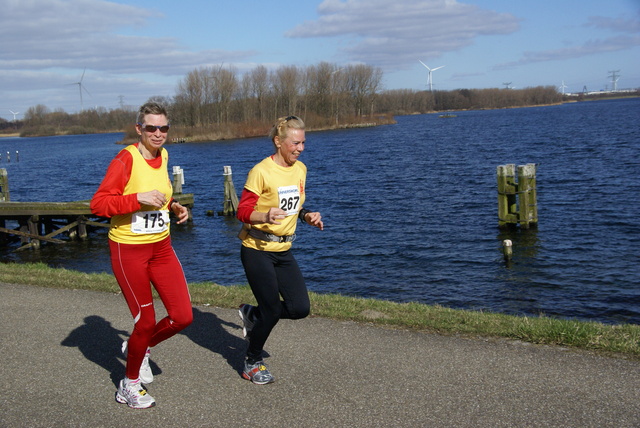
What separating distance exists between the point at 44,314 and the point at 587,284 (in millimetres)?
12189

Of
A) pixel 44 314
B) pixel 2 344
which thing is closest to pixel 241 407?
pixel 2 344

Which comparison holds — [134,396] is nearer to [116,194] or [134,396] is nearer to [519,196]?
[116,194]

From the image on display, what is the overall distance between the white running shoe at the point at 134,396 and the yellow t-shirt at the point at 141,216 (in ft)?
3.70

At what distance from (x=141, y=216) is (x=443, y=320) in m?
3.61

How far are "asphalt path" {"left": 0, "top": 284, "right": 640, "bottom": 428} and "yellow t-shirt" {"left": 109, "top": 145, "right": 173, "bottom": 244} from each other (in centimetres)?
133

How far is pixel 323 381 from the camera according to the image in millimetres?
5312

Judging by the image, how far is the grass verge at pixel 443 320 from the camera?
5949 millimetres

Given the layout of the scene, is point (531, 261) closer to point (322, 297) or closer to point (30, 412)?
point (322, 297)

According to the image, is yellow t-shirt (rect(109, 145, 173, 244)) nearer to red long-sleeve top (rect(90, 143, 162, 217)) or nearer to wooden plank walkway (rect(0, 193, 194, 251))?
red long-sleeve top (rect(90, 143, 162, 217))

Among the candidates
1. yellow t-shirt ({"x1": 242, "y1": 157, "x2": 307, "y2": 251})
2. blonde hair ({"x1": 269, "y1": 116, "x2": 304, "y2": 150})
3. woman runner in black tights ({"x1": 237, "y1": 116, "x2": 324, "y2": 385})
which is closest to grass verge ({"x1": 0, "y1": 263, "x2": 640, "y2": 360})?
woman runner in black tights ({"x1": 237, "y1": 116, "x2": 324, "y2": 385})

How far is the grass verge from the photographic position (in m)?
5.95

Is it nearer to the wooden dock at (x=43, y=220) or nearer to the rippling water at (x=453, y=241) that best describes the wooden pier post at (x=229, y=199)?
the rippling water at (x=453, y=241)

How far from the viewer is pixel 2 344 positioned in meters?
6.59

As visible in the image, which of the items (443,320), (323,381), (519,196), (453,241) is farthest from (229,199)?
(323,381)
